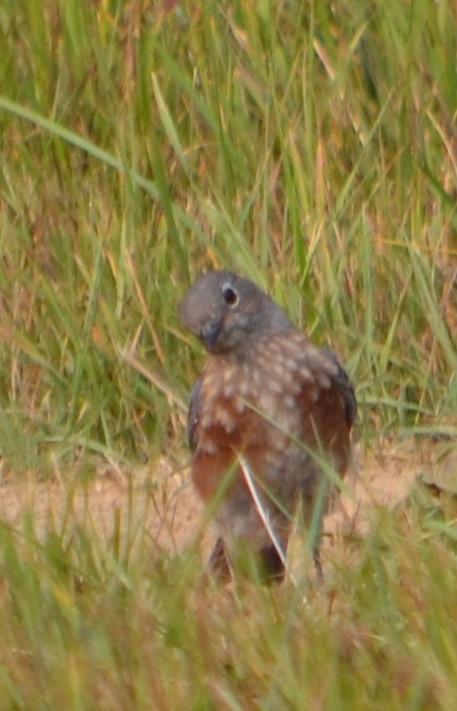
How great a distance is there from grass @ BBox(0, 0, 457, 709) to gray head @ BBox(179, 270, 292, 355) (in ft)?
1.12

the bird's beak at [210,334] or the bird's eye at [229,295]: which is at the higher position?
the bird's eye at [229,295]

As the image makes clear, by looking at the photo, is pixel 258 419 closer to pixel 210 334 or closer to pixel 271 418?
pixel 271 418

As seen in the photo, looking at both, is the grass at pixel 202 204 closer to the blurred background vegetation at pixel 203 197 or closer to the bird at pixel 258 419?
the blurred background vegetation at pixel 203 197

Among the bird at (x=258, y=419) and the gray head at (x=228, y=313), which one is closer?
the bird at (x=258, y=419)

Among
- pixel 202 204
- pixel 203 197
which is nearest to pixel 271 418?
pixel 202 204

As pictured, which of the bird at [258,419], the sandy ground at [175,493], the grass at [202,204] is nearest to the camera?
the bird at [258,419]

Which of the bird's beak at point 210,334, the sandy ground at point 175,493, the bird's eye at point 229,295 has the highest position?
the bird's eye at point 229,295

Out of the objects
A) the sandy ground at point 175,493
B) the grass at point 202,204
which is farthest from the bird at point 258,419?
the grass at point 202,204

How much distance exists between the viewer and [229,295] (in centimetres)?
486

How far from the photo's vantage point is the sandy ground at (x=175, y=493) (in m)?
4.74

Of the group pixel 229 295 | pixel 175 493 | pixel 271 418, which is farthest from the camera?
pixel 175 493

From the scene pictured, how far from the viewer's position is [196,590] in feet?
12.7

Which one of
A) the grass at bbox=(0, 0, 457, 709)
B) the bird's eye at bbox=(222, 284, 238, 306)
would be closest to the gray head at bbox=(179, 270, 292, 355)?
the bird's eye at bbox=(222, 284, 238, 306)

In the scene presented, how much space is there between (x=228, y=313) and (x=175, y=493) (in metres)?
0.53
